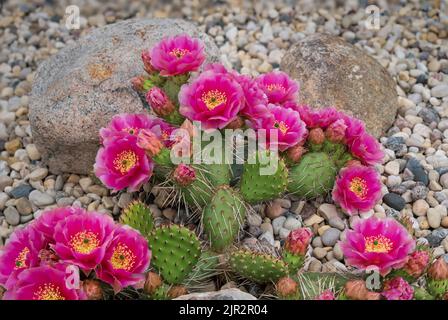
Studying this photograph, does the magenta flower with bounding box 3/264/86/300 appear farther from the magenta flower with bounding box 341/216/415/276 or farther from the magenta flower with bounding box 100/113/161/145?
the magenta flower with bounding box 341/216/415/276

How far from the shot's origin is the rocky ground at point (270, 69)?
2.64 meters

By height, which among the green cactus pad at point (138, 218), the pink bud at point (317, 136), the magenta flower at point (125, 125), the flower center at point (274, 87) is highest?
the flower center at point (274, 87)

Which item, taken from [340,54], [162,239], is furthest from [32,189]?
[340,54]

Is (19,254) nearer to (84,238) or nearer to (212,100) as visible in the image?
(84,238)

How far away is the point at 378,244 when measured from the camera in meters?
2.05

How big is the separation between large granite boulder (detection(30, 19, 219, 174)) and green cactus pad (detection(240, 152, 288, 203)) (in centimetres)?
66

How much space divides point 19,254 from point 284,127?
104 cm

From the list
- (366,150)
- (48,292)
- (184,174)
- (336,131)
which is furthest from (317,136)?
(48,292)

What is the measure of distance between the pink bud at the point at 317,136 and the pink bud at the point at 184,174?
0.53 metres

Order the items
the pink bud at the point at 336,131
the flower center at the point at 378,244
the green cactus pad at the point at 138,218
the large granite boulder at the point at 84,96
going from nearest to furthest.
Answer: the flower center at the point at 378,244 < the green cactus pad at the point at 138,218 < the pink bud at the point at 336,131 < the large granite boulder at the point at 84,96

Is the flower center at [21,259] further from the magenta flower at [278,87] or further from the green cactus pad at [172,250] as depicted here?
the magenta flower at [278,87]

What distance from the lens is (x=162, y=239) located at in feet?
6.87

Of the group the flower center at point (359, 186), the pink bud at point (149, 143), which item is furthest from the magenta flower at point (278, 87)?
the pink bud at point (149, 143)

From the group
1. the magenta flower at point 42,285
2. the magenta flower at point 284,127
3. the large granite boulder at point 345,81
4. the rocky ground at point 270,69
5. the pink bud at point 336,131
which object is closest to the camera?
the magenta flower at point 42,285
